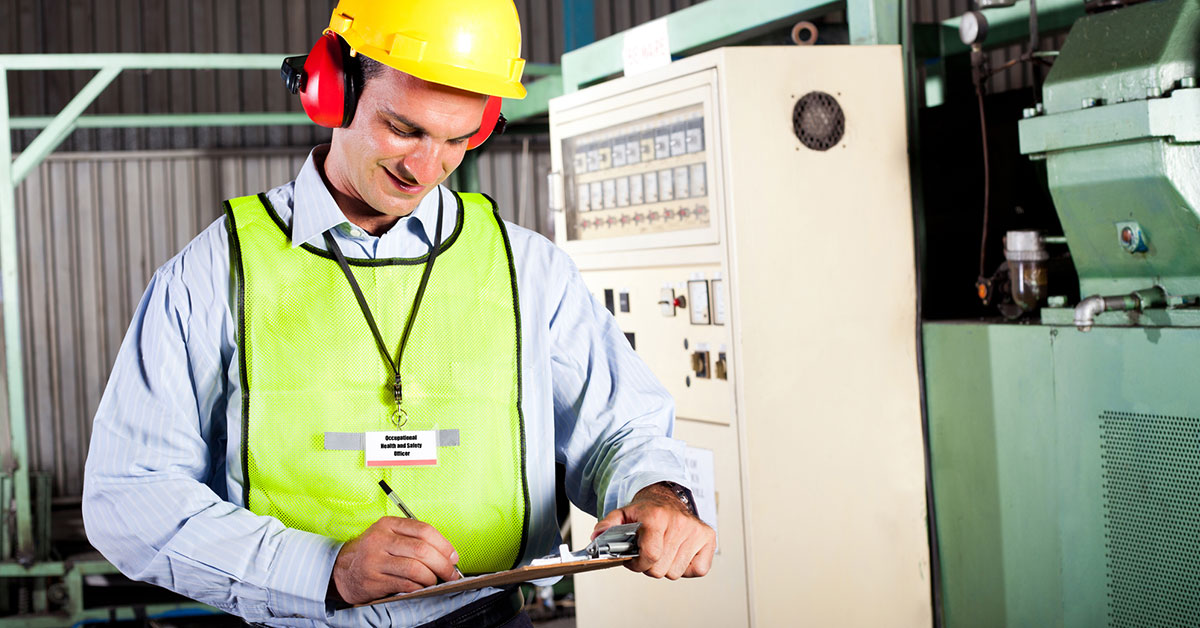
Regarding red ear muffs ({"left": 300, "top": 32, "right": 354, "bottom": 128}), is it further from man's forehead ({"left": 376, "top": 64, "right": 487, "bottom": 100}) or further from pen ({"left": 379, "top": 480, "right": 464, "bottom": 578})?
pen ({"left": 379, "top": 480, "right": 464, "bottom": 578})

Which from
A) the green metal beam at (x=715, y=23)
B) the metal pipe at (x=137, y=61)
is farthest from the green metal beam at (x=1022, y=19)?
the metal pipe at (x=137, y=61)

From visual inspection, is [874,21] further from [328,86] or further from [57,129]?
[57,129]

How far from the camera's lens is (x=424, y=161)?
1513 mm

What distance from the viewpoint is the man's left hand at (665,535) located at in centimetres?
139

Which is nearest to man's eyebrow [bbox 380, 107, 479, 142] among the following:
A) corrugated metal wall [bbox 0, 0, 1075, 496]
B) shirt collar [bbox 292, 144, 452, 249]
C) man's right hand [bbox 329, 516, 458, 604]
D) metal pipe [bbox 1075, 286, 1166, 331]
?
shirt collar [bbox 292, 144, 452, 249]

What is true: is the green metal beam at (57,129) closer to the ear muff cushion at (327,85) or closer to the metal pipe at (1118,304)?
the ear muff cushion at (327,85)

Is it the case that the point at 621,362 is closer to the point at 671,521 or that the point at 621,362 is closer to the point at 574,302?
the point at 574,302

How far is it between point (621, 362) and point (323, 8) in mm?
7740

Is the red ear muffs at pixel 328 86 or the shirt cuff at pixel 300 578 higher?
the red ear muffs at pixel 328 86

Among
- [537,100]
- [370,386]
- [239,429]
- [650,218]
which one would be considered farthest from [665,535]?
[537,100]

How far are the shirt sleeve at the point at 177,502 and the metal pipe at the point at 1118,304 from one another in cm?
187

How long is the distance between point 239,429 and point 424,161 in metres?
0.47

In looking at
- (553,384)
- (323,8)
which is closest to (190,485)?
(553,384)

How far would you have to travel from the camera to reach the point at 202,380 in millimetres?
1454
